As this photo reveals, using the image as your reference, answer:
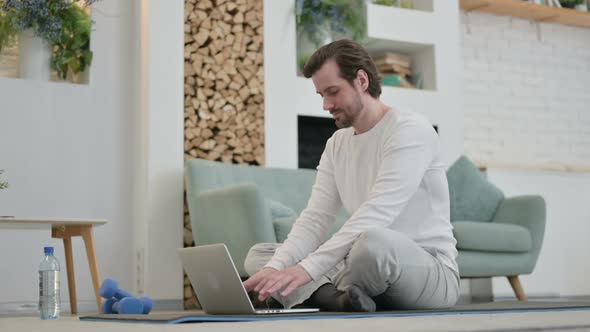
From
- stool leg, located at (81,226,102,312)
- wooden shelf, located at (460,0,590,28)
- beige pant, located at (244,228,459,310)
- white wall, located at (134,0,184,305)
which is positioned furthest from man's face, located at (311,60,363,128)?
wooden shelf, located at (460,0,590,28)

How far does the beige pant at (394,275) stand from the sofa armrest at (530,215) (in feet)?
7.55

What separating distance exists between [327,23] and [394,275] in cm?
329

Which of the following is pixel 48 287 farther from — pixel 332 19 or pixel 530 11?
pixel 530 11

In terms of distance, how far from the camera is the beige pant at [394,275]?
2.19 m

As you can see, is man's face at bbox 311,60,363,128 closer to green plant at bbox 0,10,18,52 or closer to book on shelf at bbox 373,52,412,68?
green plant at bbox 0,10,18,52

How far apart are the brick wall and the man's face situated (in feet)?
11.9

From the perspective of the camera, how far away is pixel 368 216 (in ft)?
7.48

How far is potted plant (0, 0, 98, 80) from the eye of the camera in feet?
14.9

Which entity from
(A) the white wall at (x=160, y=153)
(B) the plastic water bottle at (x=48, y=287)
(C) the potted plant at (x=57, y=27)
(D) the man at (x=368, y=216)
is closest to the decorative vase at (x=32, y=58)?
(C) the potted plant at (x=57, y=27)

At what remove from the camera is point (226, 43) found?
489cm

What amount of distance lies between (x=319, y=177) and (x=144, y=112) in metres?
2.22

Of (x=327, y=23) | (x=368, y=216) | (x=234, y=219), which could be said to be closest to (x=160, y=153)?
(x=234, y=219)

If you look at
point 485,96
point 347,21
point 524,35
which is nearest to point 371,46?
point 347,21

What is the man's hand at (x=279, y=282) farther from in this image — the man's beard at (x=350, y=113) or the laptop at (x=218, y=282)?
the man's beard at (x=350, y=113)
